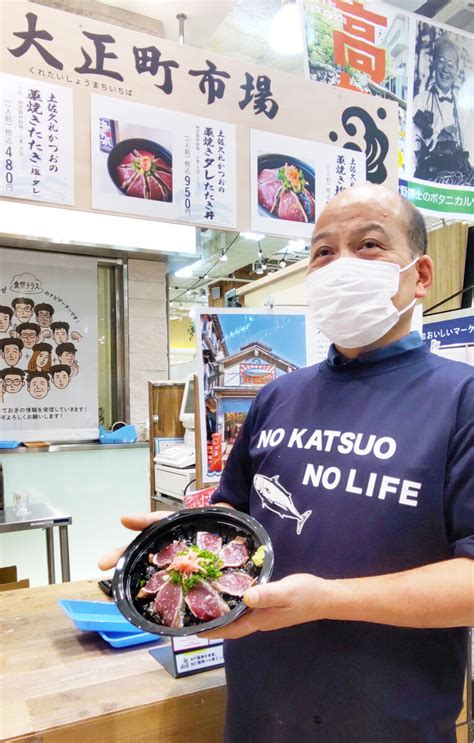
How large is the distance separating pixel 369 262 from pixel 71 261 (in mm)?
4252

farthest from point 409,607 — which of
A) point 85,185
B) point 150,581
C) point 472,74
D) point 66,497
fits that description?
point 66,497

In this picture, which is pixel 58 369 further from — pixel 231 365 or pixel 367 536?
pixel 367 536

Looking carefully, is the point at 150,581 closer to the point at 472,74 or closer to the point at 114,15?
the point at 472,74

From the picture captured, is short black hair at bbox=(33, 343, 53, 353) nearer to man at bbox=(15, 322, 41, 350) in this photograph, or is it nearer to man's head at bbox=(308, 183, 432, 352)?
man at bbox=(15, 322, 41, 350)

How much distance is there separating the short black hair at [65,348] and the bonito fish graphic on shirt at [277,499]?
13.5 ft

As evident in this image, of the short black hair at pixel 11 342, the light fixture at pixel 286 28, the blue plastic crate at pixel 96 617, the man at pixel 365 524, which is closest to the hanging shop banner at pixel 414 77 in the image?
the light fixture at pixel 286 28

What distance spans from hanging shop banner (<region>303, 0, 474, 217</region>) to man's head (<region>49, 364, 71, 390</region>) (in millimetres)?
3367

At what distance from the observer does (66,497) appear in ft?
14.0

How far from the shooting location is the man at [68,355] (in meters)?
4.91

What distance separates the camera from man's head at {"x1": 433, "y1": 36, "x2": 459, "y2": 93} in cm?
270

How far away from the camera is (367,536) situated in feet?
3.07

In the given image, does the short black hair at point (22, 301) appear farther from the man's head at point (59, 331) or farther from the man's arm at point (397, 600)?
the man's arm at point (397, 600)

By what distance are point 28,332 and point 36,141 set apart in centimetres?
352

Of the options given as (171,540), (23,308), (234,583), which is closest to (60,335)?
(23,308)
